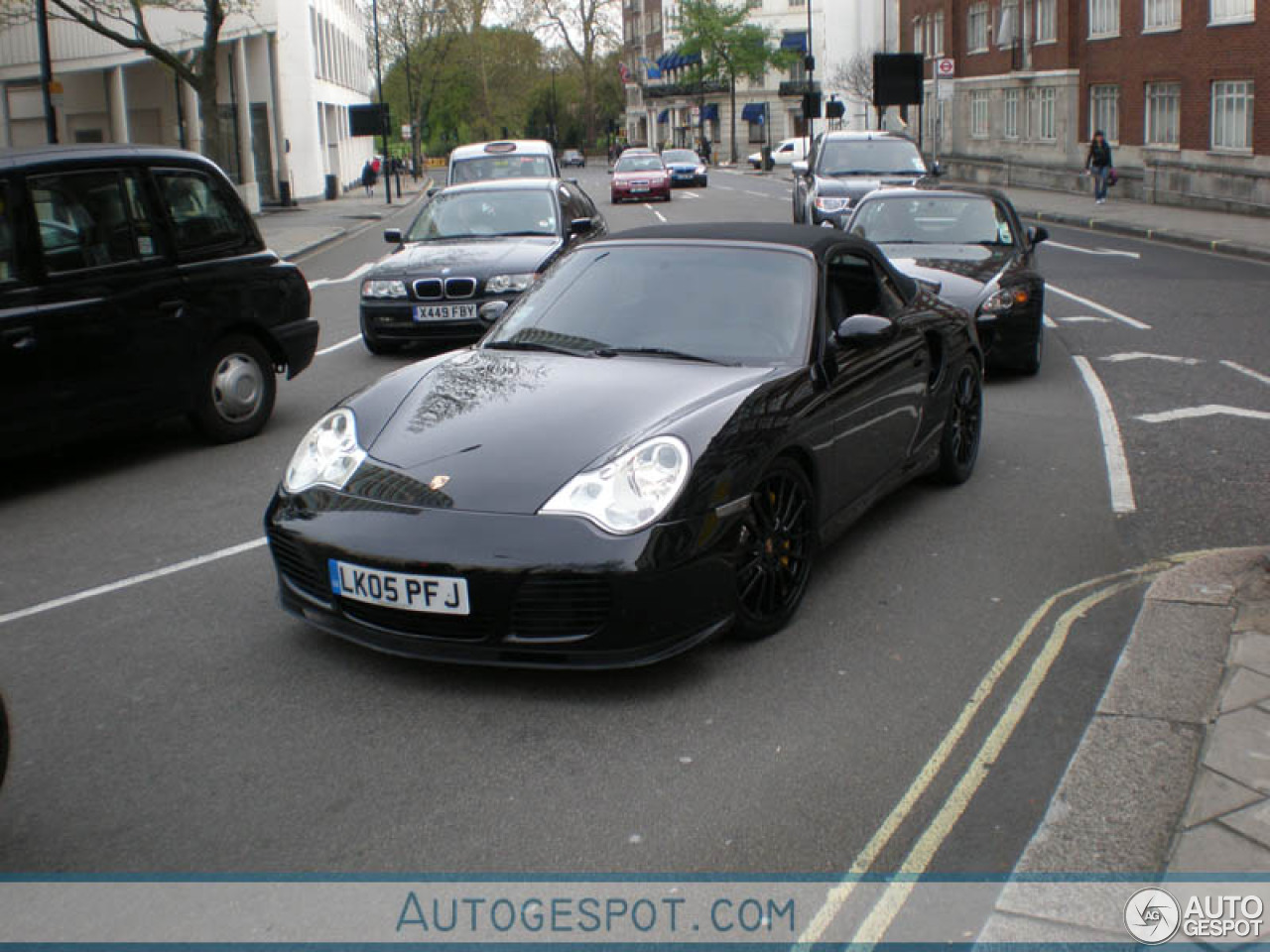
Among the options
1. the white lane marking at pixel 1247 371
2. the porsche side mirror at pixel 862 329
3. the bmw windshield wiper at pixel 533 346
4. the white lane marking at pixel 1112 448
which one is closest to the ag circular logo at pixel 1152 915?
the porsche side mirror at pixel 862 329

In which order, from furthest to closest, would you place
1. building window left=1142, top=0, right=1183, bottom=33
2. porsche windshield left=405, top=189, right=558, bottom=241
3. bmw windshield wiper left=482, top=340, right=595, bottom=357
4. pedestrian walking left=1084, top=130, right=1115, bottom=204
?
building window left=1142, top=0, right=1183, bottom=33
pedestrian walking left=1084, top=130, right=1115, bottom=204
porsche windshield left=405, top=189, right=558, bottom=241
bmw windshield wiper left=482, top=340, right=595, bottom=357

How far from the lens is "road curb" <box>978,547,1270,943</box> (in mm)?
3398

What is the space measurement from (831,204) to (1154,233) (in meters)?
8.03

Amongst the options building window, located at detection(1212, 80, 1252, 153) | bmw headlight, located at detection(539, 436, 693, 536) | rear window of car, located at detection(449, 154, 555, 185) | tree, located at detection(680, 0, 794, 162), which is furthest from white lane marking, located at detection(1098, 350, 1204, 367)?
tree, located at detection(680, 0, 794, 162)

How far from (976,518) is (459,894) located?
4084 millimetres

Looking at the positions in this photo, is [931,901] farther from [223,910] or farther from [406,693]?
[406,693]

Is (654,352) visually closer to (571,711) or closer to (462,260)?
(571,711)

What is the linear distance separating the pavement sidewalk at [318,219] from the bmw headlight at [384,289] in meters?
9.37

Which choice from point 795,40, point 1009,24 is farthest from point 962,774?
point 795,40

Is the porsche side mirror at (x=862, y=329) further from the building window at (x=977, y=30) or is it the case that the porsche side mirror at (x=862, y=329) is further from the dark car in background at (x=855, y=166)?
the building window at (x=977, y=30)

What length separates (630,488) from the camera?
4.58 m

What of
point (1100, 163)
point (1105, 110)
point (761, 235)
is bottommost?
point (761, 235)

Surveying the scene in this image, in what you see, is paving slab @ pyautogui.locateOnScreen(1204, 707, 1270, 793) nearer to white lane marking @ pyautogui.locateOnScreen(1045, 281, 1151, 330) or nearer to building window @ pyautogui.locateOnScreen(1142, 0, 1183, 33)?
white lane marking @ pyautogui.locateOnScreen(1045, 281, 1151, 330)

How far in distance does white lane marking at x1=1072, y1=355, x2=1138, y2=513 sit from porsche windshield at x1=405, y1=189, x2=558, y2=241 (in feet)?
18.1
